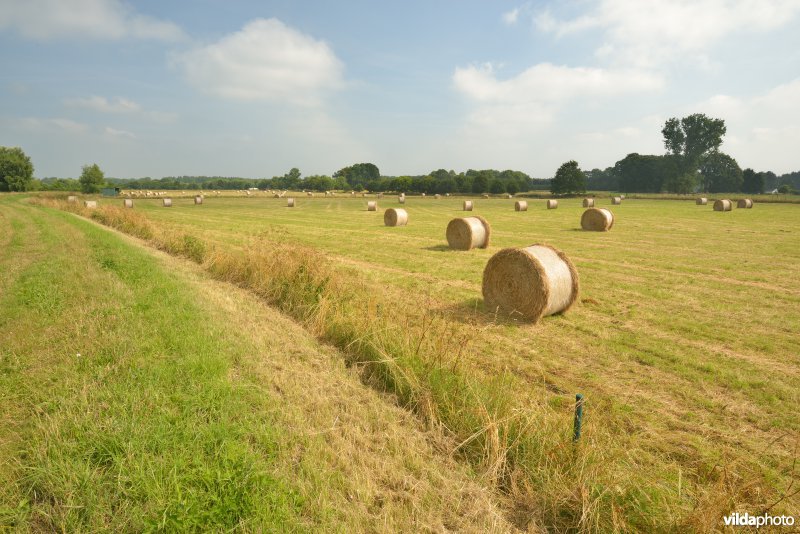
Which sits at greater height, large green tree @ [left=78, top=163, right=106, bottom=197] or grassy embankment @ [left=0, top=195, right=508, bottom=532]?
large green tree @ [left=78, top=163, right=106, bottom=197]

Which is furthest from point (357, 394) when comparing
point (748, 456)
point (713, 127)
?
point (713, 127)

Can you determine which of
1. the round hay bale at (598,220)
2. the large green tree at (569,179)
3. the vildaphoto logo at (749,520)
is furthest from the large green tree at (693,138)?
the vildaphoto logo at (749,520)

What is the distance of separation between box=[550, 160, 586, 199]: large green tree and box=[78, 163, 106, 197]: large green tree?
4618 inches

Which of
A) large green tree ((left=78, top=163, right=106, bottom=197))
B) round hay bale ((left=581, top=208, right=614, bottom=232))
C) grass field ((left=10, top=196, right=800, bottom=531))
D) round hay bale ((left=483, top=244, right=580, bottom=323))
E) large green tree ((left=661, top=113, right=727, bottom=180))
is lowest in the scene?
grass field ((left=10, top=196, right=800, bottom=531))

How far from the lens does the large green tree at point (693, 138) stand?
405 ft

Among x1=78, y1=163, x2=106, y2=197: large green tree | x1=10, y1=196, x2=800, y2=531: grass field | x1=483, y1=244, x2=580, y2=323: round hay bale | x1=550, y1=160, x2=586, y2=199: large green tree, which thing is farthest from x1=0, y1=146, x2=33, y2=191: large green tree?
x1=550, y1=160, x2=586, y2=199: large green tree

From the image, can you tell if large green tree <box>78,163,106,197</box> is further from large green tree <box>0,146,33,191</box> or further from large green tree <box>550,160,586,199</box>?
large green tree <box>550,160,586,199</box>

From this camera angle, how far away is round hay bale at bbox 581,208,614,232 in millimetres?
27688

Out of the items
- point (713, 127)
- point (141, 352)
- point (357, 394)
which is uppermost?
point (713, 127)

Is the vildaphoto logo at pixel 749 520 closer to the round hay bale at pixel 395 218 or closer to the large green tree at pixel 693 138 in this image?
the round hay bale at pixel 395 218

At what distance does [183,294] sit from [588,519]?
8.71 meters

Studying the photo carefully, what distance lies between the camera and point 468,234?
787 inches

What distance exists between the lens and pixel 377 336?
21.8 ft

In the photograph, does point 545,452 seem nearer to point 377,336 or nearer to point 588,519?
point 588,519
